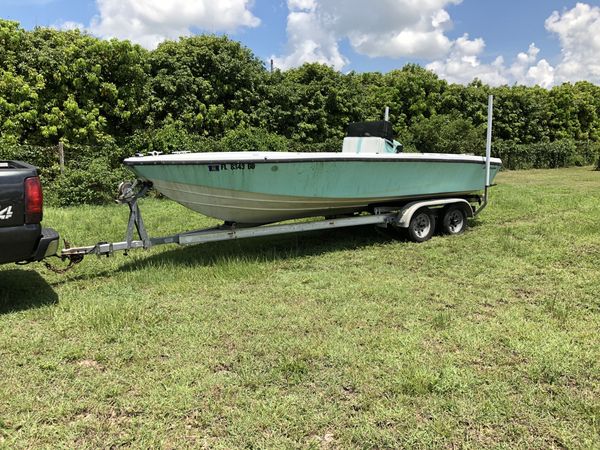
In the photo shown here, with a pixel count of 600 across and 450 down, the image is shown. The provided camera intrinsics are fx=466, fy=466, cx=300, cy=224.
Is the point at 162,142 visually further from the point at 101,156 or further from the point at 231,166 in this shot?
the point at 231,166

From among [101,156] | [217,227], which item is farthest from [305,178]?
[101,156]

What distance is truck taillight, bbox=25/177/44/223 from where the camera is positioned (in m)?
3.60

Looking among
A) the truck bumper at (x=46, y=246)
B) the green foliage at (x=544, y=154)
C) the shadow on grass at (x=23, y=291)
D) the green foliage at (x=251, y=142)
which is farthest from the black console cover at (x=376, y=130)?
the green foliage at (x=544, y=154)

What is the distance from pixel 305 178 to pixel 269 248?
49.3 inches

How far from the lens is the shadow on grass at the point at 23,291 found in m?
4.07

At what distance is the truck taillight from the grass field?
2.69ft

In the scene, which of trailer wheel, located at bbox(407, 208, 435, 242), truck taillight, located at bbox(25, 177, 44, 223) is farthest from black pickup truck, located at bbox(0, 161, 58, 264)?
trailer wheel, located at bbox(407, 208, 435, 242)

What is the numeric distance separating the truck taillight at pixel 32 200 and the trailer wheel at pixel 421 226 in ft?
14.8

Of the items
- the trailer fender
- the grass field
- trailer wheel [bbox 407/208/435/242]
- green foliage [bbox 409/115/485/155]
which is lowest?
the grass field

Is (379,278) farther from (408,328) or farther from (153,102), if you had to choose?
(153,102)

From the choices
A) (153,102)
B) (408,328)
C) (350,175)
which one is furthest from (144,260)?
(153,102)

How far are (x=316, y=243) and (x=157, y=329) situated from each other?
3405 mm

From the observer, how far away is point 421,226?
666cm

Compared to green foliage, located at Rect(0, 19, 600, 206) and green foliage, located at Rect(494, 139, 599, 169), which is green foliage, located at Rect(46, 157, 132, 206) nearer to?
green foliage, located at Rect(0, 19, 600, 206)
